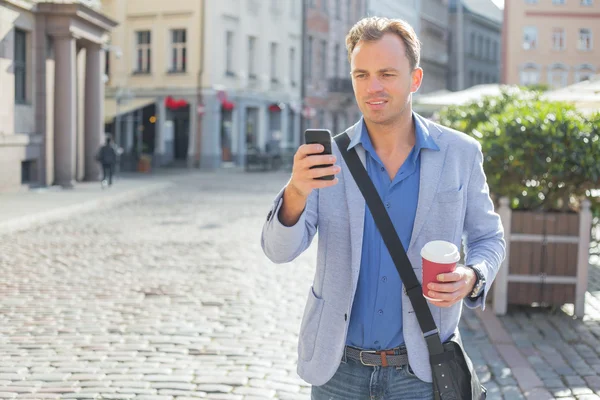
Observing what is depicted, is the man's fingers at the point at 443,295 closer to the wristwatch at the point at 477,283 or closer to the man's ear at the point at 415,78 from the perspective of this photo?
the wristwatch at the point at 477,283

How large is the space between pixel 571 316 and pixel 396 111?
18.8ft

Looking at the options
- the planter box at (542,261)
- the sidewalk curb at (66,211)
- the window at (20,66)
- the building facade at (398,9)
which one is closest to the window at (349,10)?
the building facade at (398,9)

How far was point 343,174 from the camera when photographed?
2.74 metres

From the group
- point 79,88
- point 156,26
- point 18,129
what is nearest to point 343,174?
point 18,129

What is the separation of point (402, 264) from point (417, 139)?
0.41 meters

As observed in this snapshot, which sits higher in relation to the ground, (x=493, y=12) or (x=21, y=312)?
(x=493, y=12)

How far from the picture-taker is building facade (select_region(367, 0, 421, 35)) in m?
58.9

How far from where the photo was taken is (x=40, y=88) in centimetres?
2414

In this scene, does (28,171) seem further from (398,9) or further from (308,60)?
(398,9)

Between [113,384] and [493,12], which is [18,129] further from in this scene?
[493,12]

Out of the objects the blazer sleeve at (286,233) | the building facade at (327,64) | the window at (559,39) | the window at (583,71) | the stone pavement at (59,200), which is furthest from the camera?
the window at (559,39)

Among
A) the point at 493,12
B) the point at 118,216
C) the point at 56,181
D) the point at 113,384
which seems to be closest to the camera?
the point at 113,384

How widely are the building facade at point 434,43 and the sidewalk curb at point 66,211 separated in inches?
1910

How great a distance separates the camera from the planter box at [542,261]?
25.7 ft
